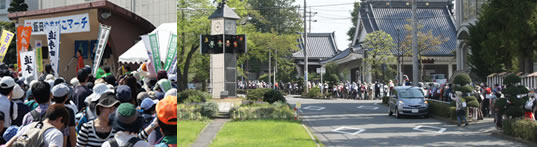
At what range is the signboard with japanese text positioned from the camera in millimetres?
21359

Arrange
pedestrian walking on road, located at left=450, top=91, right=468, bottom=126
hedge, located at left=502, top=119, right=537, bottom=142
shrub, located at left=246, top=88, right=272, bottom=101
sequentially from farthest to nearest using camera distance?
1. pedestrian walking on road, located at left=450, top=91, right=468, bottom=126
2. hedge, located at left=502, top=119, right=537, bottom=142
3. shrub, located at left=246, top=88, right=272, bottom=101

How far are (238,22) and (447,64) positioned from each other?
97.4ft

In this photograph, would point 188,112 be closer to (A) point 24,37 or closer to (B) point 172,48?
(B) point 172,48

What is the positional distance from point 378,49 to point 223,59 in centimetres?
3376

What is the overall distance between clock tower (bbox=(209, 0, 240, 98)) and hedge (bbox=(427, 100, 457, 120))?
682 inches

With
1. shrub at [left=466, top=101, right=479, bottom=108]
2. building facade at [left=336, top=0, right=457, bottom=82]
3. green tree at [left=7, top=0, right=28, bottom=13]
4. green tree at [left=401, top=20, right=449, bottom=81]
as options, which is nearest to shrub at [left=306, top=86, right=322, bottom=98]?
building facade at [left=336, top=0, right=457, bottom=82]

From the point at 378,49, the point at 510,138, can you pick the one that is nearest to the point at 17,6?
the point at 378,49

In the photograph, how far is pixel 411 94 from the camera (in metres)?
24.2

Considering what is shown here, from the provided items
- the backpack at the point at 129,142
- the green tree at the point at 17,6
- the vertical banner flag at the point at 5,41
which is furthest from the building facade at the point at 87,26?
the backpack at the point at 129,142

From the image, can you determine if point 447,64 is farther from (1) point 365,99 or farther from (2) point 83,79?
(2) point 83,79

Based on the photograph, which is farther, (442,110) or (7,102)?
(442,110)

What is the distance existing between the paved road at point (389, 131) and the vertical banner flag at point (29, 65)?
7.42 meters

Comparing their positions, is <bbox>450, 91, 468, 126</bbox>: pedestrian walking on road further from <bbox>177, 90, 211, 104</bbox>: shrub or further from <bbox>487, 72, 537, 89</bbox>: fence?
<bbox>177, 90, 211, 104</bbox>: shrub

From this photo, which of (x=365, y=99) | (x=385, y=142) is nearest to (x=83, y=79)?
(x=385, y=142)
